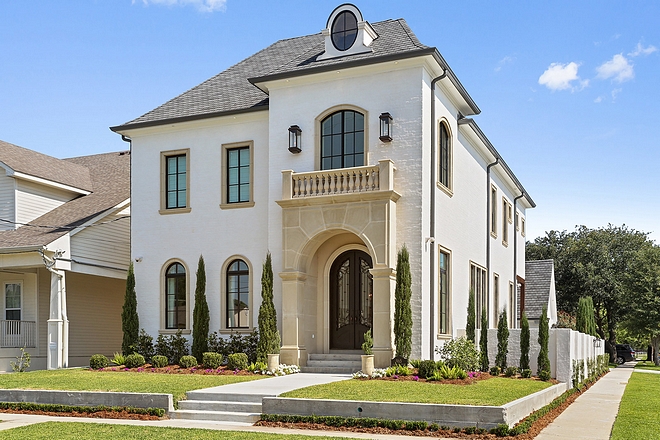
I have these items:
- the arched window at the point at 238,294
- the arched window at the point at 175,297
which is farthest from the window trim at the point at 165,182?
the arched window at the point at 238,294

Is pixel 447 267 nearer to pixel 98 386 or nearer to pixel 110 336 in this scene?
pixel 98 386

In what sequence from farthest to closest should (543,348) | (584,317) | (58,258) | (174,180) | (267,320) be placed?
1. (584,317)
2. (174,180)
3. (58,258)
4. (267,320)
5. (543,348)

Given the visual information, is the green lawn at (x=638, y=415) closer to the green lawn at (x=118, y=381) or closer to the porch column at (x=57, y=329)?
the green lawn at (x=118, y=381)

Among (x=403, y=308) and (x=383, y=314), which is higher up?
(x=403, y=308)

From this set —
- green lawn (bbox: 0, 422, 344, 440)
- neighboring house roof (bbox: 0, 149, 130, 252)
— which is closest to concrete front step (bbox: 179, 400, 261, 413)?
green lawn (bbox: 0, 422, 344, 440)

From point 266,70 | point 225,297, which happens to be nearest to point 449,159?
point 266,70

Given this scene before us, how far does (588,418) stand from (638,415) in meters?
1.26

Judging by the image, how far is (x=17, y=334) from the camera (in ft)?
75.6

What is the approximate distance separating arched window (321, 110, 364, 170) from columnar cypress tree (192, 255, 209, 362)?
15.9 ft

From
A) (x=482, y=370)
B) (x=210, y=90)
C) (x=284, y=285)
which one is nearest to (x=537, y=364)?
(x=482, y=370)

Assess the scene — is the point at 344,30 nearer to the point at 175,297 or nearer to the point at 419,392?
the point at 175,297

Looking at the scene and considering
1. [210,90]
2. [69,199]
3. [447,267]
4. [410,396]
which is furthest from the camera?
[69,199]

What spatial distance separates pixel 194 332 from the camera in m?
20.0

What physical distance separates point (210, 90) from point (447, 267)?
9.65 meters
